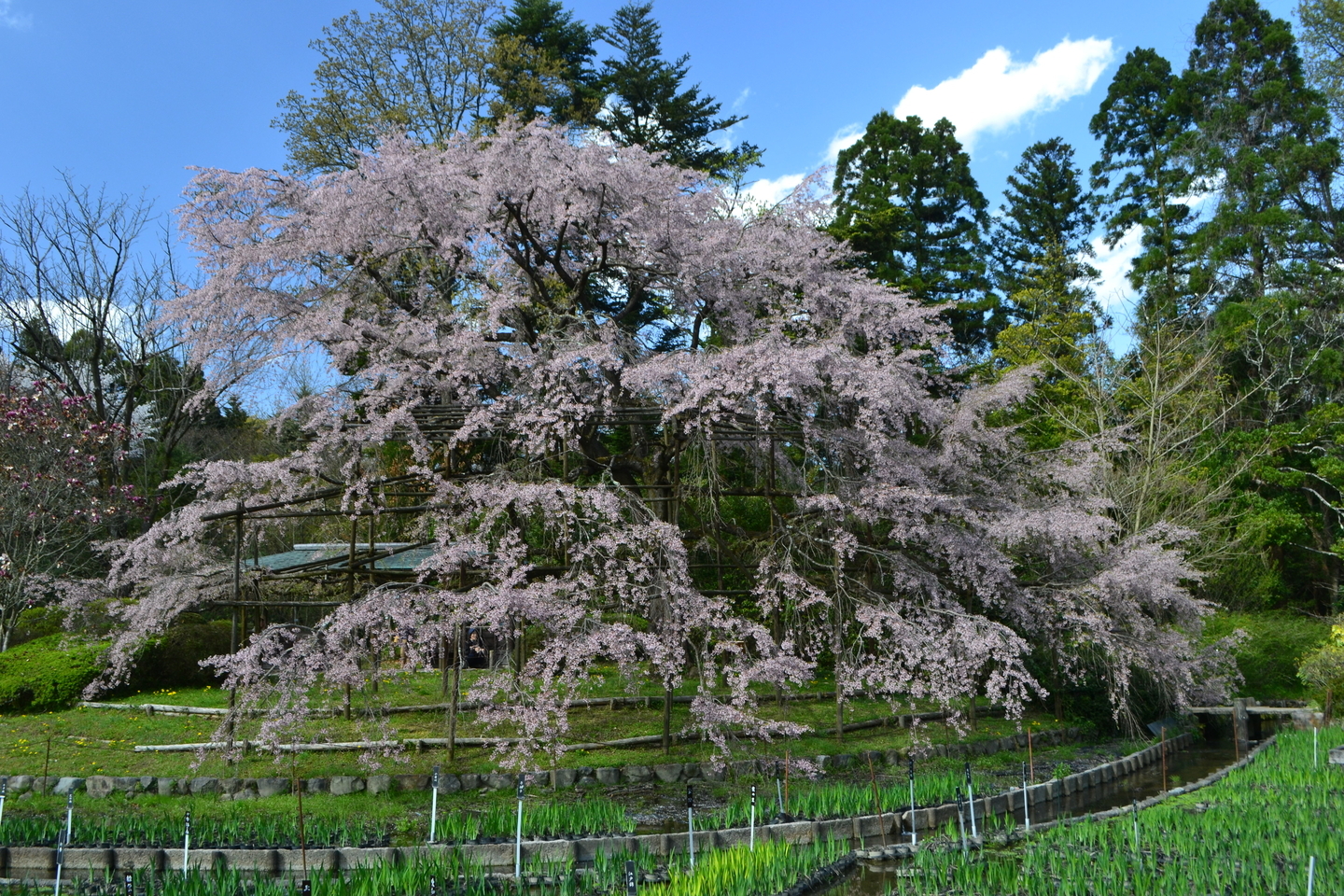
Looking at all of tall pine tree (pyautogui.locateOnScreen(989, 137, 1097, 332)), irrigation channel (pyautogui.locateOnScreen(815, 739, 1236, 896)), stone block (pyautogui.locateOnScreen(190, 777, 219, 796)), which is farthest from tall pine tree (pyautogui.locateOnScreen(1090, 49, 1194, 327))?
stone block (pyautogui.locateOnScreen(190, 777, 219, 796))

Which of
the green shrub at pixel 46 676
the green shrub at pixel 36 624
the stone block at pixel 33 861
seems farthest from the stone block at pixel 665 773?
the green shrub at pixel 36 624

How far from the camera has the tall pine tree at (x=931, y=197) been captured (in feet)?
87.9

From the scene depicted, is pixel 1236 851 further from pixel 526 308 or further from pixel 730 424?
pixel 526 308

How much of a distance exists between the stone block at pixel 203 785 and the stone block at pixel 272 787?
44cm

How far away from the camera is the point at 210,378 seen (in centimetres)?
1270

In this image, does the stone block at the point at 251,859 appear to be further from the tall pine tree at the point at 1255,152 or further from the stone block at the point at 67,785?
Answer: the tall pine tree at the point at 1255,152

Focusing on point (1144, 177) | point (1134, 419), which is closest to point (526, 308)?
point (1134, 419)

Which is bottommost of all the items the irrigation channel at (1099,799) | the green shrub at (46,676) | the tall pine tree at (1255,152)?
the irrigation channel at (1099,799)

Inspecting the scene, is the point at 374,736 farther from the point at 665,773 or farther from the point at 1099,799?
the point at 1099,799

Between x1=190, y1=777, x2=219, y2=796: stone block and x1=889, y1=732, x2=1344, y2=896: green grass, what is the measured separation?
6.87 m

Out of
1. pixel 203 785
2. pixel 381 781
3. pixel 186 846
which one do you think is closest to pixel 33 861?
pixel 186 846

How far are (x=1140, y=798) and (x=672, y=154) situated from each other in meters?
19.0

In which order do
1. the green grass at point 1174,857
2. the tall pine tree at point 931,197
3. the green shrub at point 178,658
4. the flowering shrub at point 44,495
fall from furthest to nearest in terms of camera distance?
the tall pine tree at point 931,197
the flowering shrub at point 44,495
the green shrub at point 178,658
the green grass at point 1174,857

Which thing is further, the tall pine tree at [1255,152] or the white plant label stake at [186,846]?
the tall pine tree at [1255,152]
